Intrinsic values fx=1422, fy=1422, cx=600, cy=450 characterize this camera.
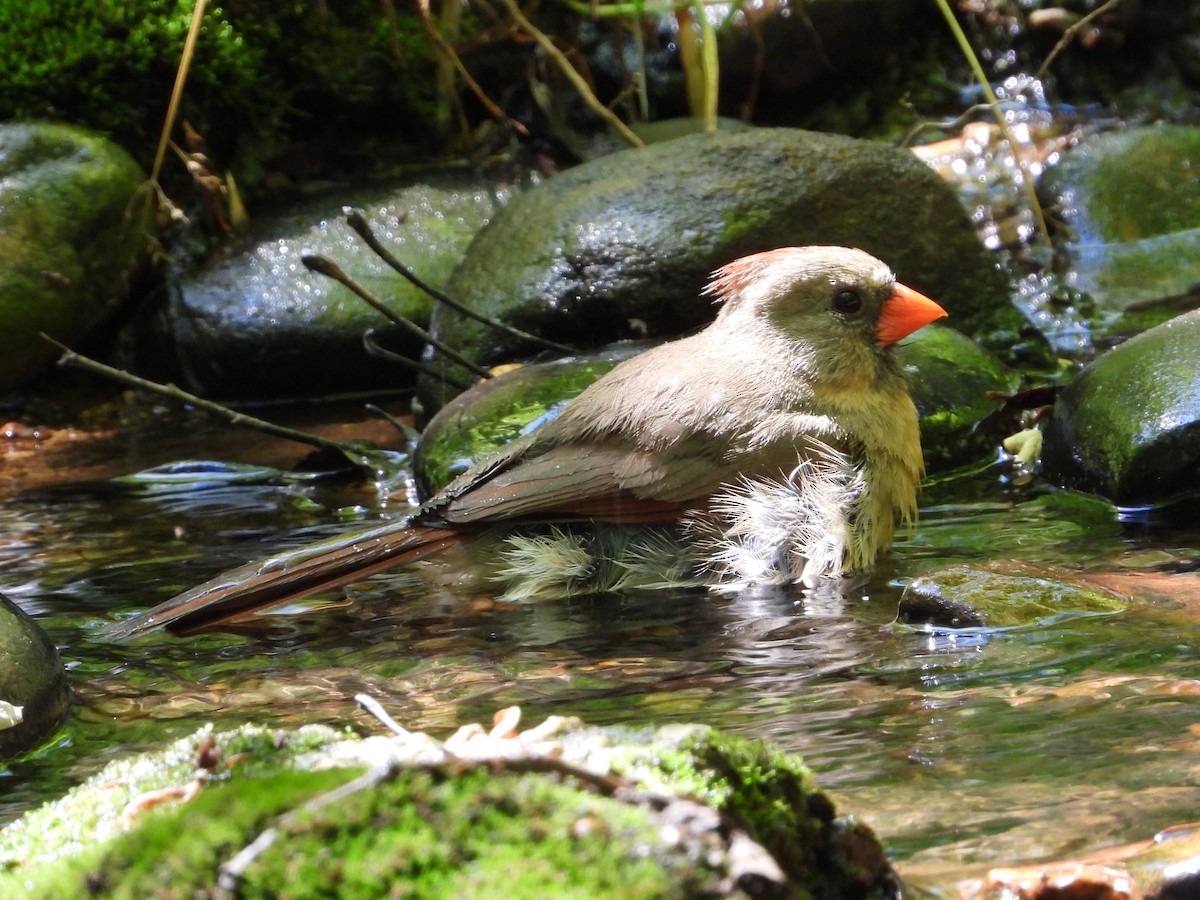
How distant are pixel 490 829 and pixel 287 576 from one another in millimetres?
2699

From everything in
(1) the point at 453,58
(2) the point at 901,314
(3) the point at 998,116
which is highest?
(1) the point at 453,58

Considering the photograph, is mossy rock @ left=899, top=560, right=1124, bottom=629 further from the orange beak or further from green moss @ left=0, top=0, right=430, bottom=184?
green moss @ left=0, top=0, right=430, bottom=184

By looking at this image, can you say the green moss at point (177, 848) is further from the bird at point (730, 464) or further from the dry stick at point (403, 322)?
the dry stick at point (403, 322)

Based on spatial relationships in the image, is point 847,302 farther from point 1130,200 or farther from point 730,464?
point 1130,200

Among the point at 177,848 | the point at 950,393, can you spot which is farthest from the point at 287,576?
the point at 950,393

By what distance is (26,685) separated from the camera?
3191 mm

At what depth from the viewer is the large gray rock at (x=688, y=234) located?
20.3 ft

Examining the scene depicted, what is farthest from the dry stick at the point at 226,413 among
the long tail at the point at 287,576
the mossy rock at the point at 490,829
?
the mossy rock at the point at 490,829

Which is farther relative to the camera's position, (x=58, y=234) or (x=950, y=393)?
(x=58, y=234)

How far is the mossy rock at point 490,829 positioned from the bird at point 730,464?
244 centimetres

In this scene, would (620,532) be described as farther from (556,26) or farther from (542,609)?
(556,26)

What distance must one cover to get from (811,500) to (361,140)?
5.57 meters

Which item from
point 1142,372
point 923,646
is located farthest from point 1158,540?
point 923,646

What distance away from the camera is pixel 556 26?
377 inches
